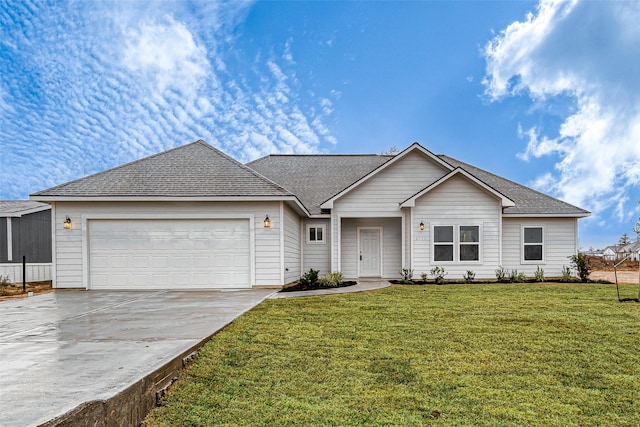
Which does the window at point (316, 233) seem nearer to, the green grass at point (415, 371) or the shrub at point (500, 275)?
the shrub at point (500, 275)

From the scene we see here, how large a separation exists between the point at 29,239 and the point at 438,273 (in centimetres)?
1807

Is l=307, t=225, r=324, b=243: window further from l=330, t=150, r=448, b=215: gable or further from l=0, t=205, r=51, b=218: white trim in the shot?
l=0, t=205, r=51, b=218: white trim

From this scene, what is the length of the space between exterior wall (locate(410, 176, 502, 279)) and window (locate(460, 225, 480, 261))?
0.15m

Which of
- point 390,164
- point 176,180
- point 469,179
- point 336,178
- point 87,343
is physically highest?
point 390,164

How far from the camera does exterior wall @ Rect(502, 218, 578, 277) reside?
583 inches

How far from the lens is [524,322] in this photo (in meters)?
6.55

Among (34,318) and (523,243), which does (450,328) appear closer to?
(34,318)

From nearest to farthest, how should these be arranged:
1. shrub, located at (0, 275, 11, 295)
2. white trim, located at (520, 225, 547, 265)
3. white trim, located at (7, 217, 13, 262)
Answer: shrub, located at (0, 275, 11, 295) < white trim, located at (520, 225, 547, 265) < white trim, located at (7, 217, 13, 262)

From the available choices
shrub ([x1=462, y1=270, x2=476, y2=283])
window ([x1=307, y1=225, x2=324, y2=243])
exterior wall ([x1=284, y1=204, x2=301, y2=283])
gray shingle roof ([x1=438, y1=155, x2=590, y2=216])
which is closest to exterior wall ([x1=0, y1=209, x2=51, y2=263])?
exterior wall ([x1=284, y1=204, x2=301, y2=283])

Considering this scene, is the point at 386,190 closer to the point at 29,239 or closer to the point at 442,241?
the point at 442,241

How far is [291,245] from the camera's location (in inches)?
532

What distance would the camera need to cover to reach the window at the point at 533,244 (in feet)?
48.8

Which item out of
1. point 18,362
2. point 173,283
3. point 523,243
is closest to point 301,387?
point 18,362

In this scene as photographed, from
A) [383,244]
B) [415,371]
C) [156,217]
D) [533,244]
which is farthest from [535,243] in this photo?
[156,217]
